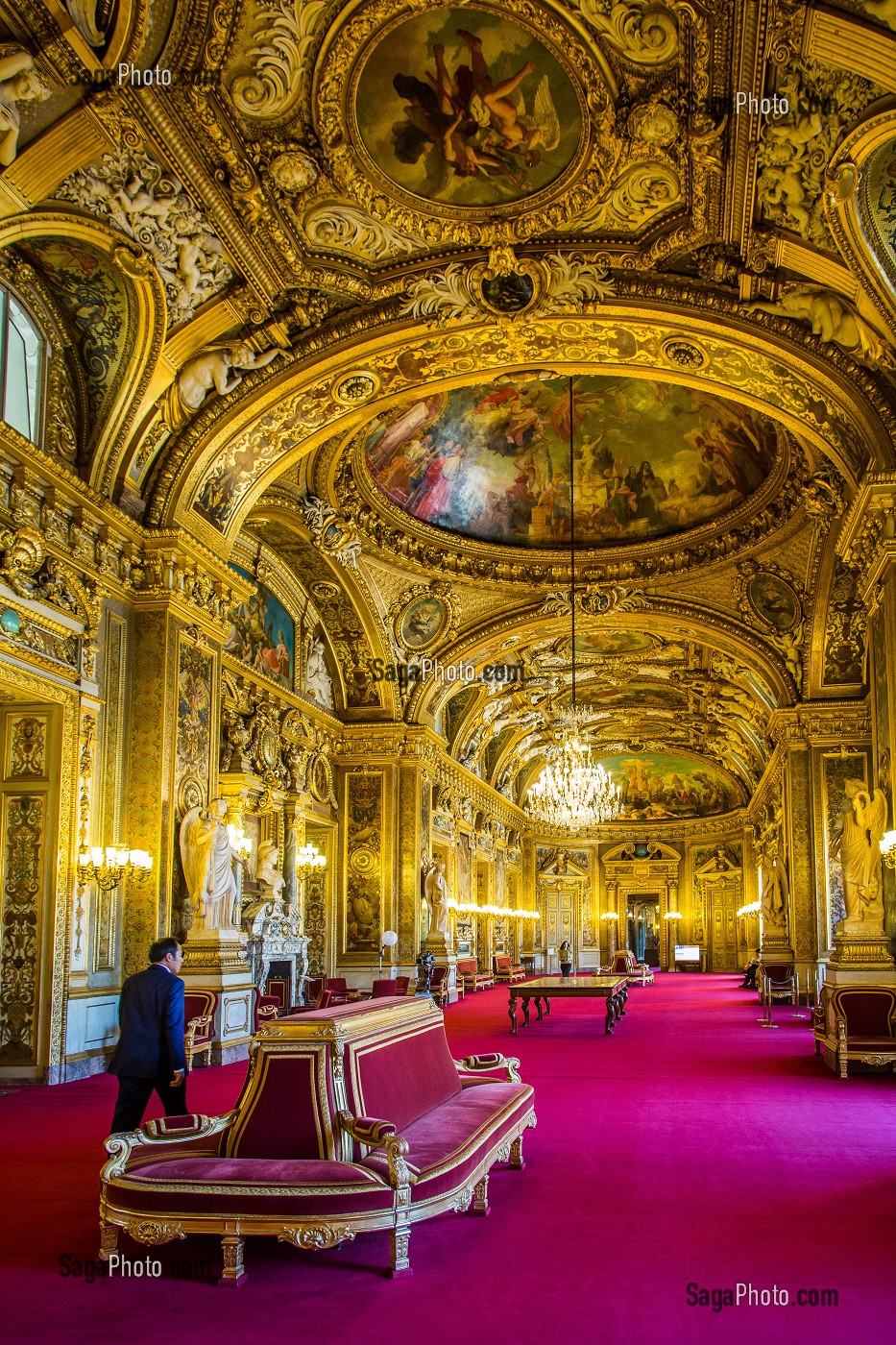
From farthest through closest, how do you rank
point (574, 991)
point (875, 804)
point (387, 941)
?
point (387, 941)
point (574, 991)
point (875, 804)

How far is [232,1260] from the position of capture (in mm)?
4195

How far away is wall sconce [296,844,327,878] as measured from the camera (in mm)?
17594

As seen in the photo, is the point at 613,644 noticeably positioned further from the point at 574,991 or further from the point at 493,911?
the point at 493,911

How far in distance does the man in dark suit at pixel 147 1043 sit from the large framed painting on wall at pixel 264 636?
973 cm

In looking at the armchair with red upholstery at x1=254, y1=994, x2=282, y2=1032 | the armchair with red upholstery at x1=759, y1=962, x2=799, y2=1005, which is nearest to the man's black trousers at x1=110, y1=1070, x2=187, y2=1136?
the armchair with red upholstery at x1=254, y1=994, x2=282, y2=1032

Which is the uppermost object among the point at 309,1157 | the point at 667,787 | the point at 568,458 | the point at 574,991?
the point at 568,458

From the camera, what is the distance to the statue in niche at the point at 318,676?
19078 millimetres

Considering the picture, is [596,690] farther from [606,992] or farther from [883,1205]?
[883,1205]

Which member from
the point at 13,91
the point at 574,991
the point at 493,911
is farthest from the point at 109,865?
the point at 493,911

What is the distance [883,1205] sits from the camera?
5496 mm

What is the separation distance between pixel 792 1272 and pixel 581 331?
388 inches

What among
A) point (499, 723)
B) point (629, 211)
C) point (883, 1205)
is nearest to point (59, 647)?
point (629, 211)

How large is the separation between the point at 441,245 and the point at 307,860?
33.6 feet

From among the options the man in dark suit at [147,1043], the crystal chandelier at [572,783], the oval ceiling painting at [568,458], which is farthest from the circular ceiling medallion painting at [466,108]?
the man in dark suit at [147,1043]
